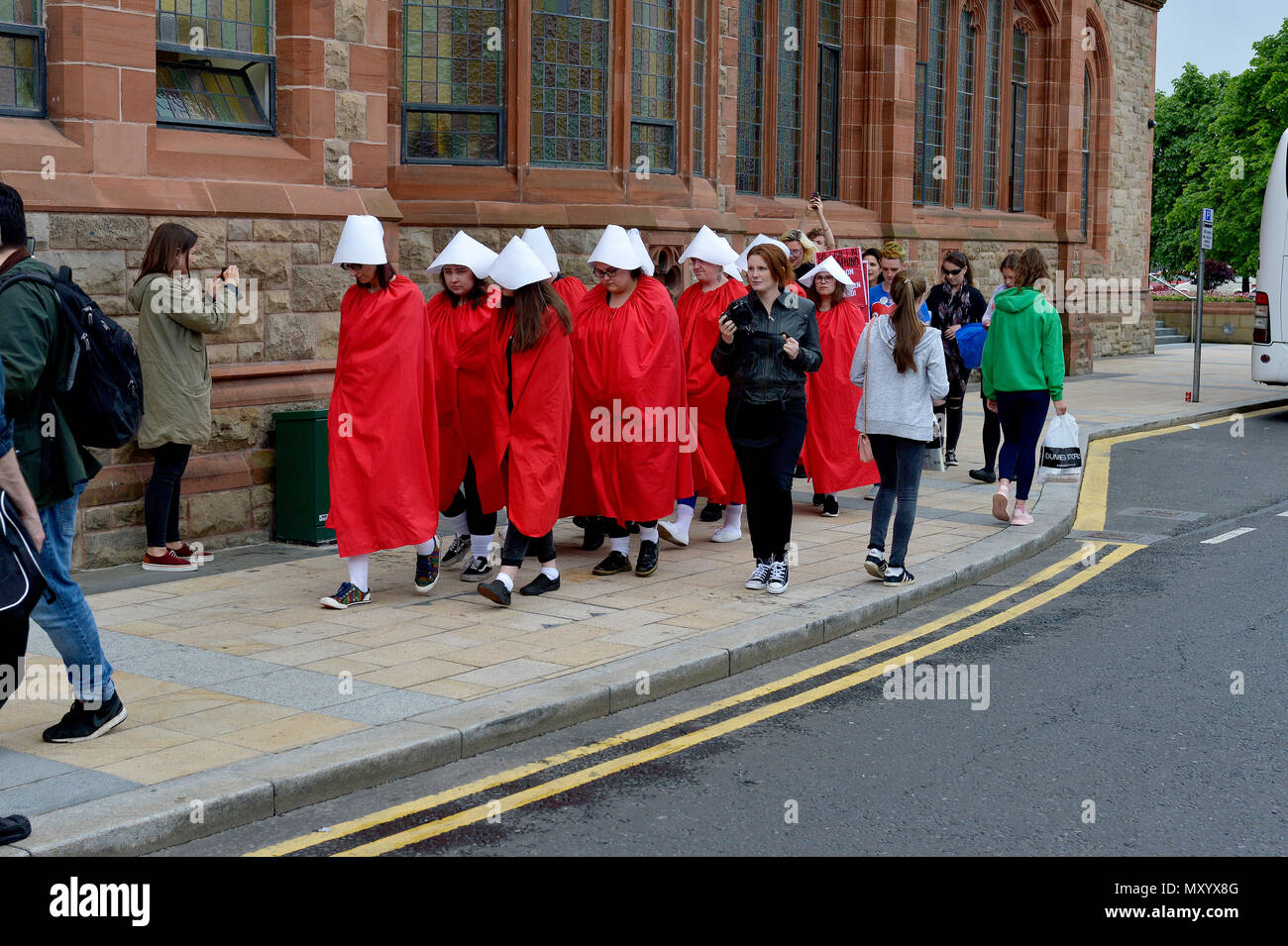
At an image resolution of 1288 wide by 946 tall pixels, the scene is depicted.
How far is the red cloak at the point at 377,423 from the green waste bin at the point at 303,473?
175 centimetres

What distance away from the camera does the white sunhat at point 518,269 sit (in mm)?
8375

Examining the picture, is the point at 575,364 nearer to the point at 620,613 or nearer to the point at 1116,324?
the point at 620,613

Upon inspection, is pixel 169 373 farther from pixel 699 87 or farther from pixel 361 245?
pixel 699 87

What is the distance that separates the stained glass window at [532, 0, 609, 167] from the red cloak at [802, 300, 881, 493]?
10.2 ft

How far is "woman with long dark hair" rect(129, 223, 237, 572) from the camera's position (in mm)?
9234

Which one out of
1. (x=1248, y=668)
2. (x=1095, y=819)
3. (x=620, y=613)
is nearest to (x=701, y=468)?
(x=620, y=613)

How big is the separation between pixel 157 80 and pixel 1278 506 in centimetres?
942

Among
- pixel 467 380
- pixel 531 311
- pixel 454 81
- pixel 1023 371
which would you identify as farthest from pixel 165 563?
pixel 1023 371

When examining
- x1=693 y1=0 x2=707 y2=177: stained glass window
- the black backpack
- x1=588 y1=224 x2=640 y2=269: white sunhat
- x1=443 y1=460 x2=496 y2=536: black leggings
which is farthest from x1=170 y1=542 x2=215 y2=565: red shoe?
x1=693 y1=0 x2=707 y2=177: stained glass window

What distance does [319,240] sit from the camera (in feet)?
35.2

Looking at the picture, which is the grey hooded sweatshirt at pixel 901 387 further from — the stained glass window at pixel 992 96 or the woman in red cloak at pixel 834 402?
the stained glass window at pixel 992 96

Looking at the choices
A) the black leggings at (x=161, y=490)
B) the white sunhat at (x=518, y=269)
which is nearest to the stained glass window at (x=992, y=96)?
the white sunhat at (x=518, y=269)

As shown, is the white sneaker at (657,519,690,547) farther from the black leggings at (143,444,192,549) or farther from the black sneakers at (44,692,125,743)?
the black sneakers at (44,692,125,743)
